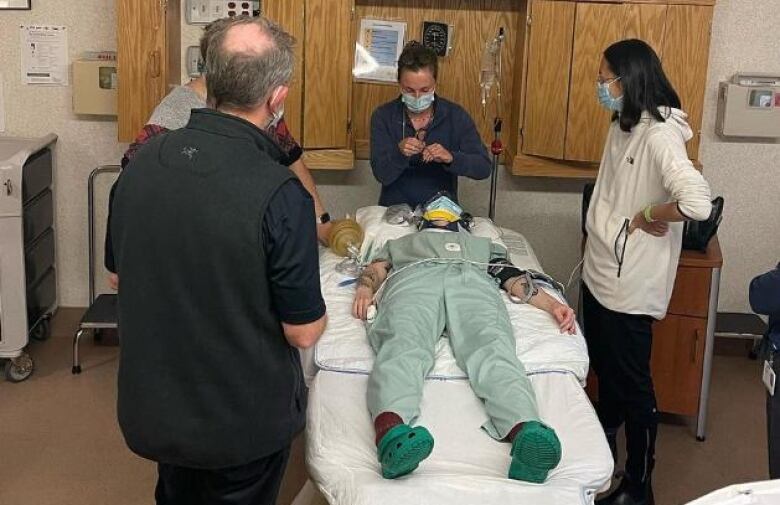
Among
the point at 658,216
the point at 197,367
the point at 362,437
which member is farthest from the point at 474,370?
the point at 197,367

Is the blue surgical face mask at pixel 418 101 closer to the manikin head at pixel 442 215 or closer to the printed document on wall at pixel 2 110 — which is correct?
the manikin head at pixel 442 215

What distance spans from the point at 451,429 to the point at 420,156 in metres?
1.38

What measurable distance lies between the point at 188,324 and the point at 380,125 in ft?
6.19

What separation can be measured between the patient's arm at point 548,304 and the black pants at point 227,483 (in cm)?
111

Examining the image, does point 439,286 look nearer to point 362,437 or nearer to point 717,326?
point 362,437

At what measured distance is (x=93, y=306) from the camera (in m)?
4.29

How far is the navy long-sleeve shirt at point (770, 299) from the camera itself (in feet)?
7.92

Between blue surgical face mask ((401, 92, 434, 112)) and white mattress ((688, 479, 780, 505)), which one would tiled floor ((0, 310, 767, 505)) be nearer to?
blue surgical face mask ((401, 92, 434, 112))

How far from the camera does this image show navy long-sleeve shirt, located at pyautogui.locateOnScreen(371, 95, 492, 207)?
3674 millimetres

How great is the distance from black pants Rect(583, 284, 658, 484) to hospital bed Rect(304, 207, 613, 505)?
169 mm

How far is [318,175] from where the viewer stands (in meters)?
4.43

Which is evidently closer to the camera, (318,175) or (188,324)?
(188,324)

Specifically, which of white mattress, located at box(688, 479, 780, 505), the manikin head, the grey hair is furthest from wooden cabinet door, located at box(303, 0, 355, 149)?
white mattress, located at box(688, 479, 780, 505)

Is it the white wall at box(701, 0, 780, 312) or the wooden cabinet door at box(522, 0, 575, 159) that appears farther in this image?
the white wall at box(701, 0, 780, 312)
